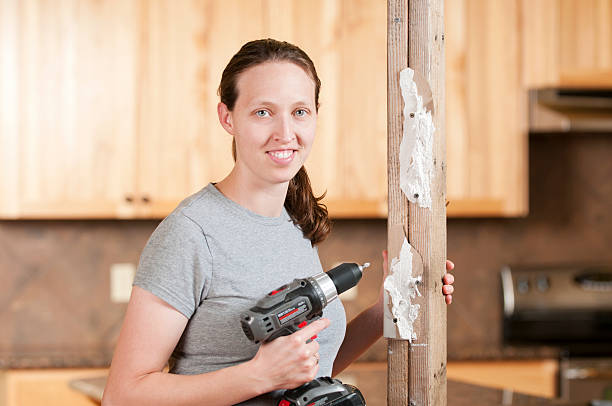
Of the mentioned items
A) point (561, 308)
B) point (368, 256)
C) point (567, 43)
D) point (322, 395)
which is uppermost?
point (567, 43)

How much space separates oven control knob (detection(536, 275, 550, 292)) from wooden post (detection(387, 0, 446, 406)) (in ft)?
7.12

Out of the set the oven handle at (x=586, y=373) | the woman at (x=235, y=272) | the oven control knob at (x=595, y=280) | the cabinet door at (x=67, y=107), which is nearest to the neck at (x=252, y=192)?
the woman at (x=235, y=272)

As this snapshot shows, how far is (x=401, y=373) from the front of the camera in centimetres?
101

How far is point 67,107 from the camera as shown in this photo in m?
2.53

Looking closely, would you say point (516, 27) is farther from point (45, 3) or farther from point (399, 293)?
point (399, 293)

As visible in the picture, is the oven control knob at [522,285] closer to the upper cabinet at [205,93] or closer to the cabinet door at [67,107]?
the upper cabinet at [205,93]

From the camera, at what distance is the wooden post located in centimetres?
99

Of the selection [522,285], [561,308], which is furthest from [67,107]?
[561,308]

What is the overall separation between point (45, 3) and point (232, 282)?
6.39 feet

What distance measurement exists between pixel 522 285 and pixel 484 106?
2.72 feet

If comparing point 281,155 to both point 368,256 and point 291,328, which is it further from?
point 368,256

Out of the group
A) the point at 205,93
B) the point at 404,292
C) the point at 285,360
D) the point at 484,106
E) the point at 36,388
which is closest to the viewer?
the point at 285,360

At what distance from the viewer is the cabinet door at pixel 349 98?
264 cm

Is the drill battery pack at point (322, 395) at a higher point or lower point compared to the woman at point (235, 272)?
lower
